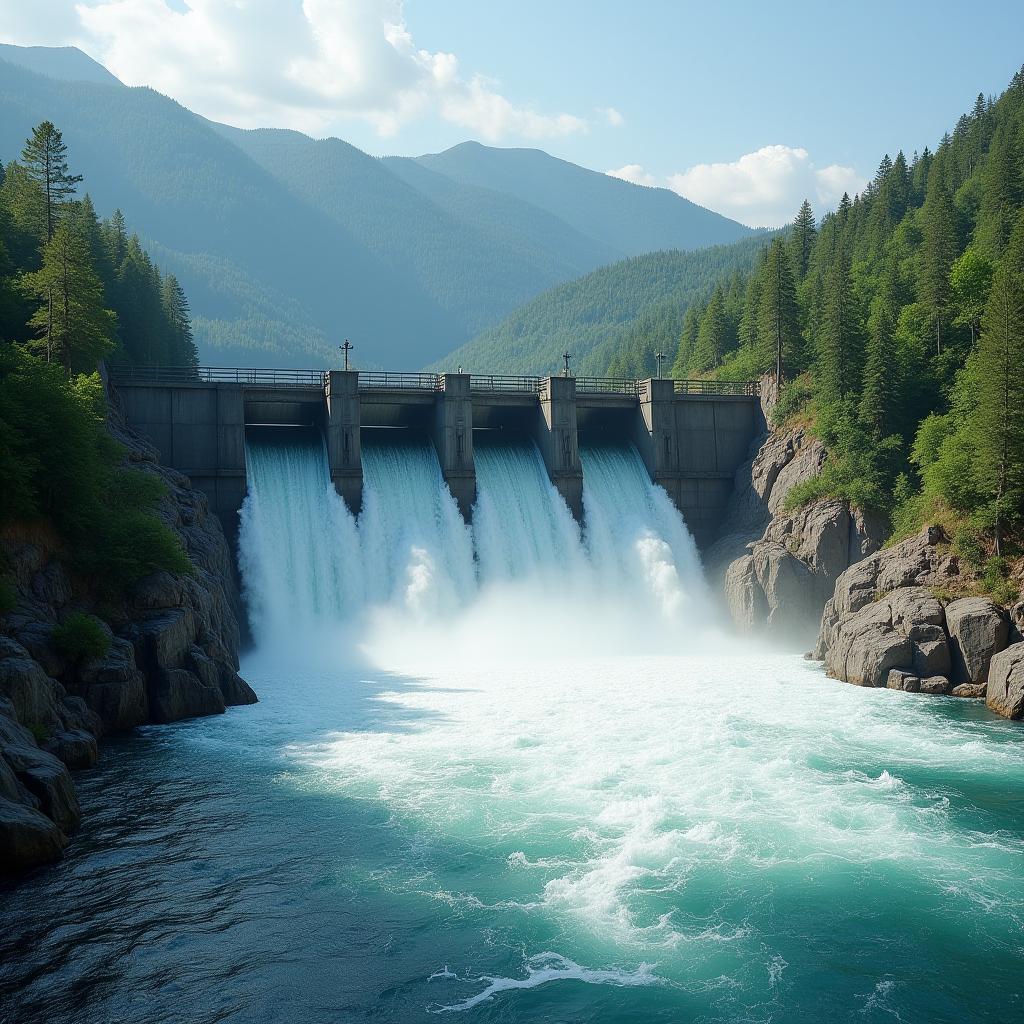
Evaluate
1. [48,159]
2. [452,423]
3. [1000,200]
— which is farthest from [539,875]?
[1000,200]

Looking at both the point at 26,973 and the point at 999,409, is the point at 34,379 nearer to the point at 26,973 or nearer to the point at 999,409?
the point at 26,973

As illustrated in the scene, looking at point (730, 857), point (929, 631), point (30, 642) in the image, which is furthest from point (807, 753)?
point (30, 642)

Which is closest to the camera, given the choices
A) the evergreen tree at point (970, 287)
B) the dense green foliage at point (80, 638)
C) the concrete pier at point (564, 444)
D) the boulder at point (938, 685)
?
the dense green foliage at point (80, 638)

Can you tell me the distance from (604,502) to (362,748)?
29982 mm

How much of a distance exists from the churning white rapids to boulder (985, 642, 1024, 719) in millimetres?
872

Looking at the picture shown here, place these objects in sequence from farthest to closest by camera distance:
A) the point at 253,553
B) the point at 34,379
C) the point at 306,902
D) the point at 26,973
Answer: the point at 253,553 → the point at 34,379 → the point at 306,902 → the point at 26,973

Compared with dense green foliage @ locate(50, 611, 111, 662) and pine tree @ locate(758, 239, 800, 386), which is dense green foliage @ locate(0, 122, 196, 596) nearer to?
dense green foliage @ locate(50, 611, 111, 662)

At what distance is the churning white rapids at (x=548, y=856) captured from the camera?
16547 millimetres

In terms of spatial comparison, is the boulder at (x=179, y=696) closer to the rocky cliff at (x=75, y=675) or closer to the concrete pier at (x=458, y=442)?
the rocky cliff at (x=75, y=675)

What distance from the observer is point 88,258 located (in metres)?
52.0

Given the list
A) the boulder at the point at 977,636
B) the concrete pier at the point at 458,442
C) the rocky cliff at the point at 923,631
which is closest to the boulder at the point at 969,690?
the rocky cliff at the point at 923,631

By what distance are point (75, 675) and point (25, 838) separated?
1075cm

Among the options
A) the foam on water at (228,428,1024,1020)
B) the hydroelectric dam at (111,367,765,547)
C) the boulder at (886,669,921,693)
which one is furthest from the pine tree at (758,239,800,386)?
the boulder at (886,669,921,693)

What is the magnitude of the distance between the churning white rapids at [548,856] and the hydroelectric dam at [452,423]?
1172 cm
